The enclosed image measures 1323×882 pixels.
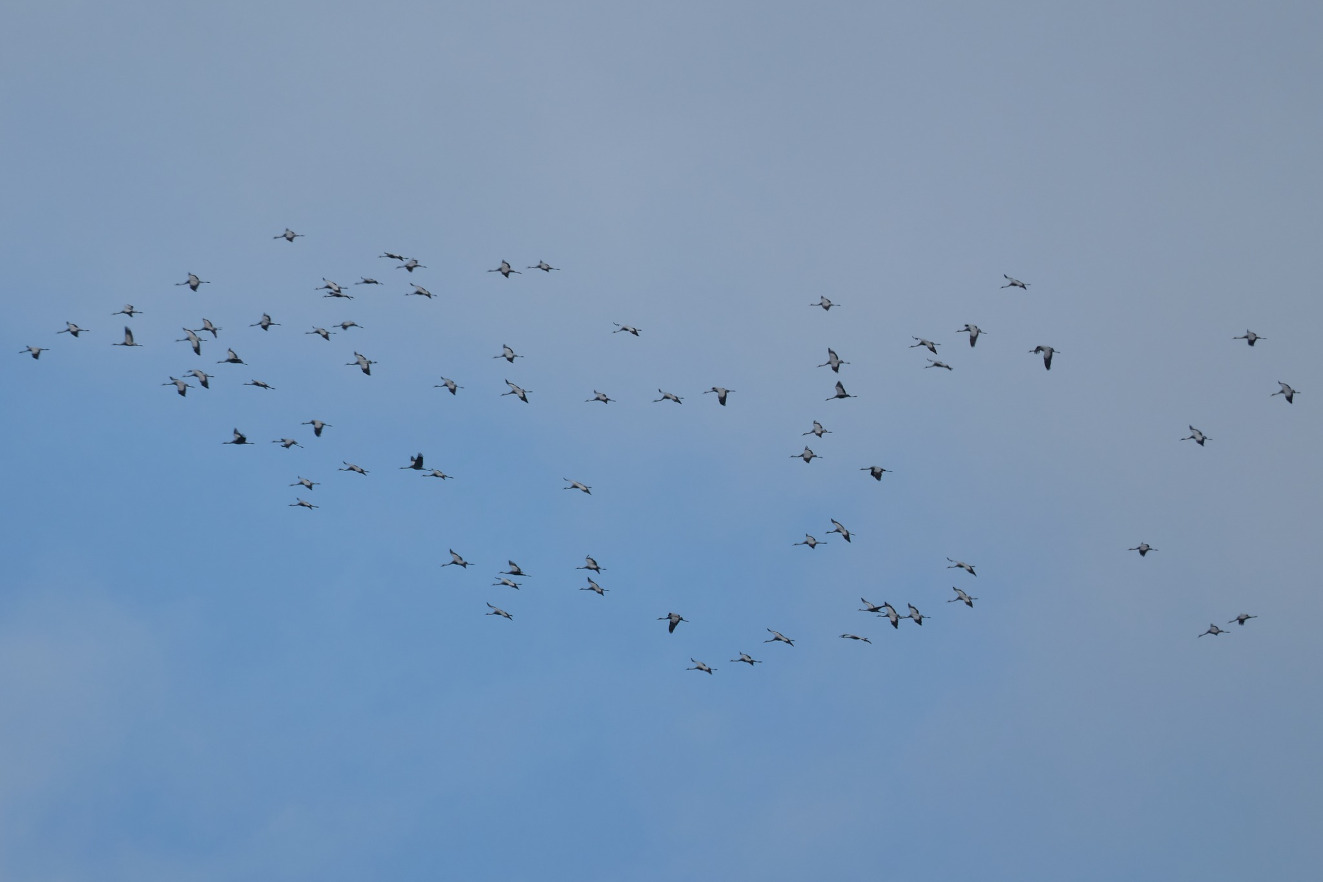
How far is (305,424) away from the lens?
144m

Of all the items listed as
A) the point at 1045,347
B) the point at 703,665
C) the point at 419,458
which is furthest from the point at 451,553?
the point at 1045,347

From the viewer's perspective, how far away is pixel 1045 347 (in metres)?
136

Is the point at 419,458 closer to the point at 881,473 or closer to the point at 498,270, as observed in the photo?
the point at 498,270

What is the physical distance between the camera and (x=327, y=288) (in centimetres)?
14225

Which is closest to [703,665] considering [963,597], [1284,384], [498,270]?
[963,597]

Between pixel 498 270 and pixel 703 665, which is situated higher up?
pixel 498 270

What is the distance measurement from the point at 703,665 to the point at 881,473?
57.2 feet

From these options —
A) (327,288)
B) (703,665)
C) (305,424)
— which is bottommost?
(703,665)

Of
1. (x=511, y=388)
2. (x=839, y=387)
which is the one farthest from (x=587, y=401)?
(x=839, y=387)

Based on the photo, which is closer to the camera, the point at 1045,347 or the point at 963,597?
the point at 1045,347

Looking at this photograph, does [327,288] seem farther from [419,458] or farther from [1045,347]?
[1045,347]

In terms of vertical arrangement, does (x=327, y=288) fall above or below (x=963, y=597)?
above

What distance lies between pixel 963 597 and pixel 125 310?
55.8m

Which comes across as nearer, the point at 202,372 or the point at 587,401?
the point at 202,372
